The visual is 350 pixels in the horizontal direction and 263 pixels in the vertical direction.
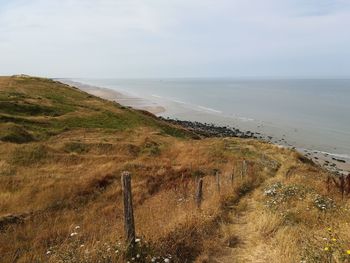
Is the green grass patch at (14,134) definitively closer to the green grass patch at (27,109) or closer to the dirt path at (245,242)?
the green grass patch at (27,109)

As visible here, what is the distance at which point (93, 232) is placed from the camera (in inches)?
338

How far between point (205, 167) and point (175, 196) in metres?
8.53

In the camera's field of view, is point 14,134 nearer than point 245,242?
No

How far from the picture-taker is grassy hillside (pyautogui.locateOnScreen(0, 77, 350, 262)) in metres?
7.55

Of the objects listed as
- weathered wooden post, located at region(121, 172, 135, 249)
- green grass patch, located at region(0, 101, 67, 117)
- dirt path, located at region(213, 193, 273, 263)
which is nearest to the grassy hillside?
dirt path, located at region(213, 193, 273, 263)

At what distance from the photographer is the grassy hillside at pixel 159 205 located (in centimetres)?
755

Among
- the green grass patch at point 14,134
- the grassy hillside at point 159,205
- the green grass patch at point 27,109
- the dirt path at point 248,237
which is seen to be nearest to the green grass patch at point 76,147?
the grassy hillside at point 159,205

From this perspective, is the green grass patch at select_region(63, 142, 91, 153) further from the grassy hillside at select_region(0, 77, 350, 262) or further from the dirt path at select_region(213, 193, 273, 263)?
the dirt path at select_region(213, 193, 273, 263)

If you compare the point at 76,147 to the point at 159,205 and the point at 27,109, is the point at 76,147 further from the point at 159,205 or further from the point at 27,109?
the point at 159,205

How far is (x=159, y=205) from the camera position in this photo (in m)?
11.8

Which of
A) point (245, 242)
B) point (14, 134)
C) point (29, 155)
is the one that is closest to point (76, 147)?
point (29, 155)

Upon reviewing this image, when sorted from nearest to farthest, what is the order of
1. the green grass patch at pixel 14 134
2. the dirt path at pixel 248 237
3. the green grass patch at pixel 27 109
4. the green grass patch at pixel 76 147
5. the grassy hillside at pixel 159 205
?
the grassy hillside at pixel 159 205, the dirt path at pixel 248 237, the green grass patch at pixel 76 147, the green grass patch at pixel 14 134, the green grass patch at pixel 27 109

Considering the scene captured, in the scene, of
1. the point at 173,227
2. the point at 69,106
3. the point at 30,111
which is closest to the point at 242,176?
the point at 173,227

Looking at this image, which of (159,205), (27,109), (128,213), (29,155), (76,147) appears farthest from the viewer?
(27,109)
